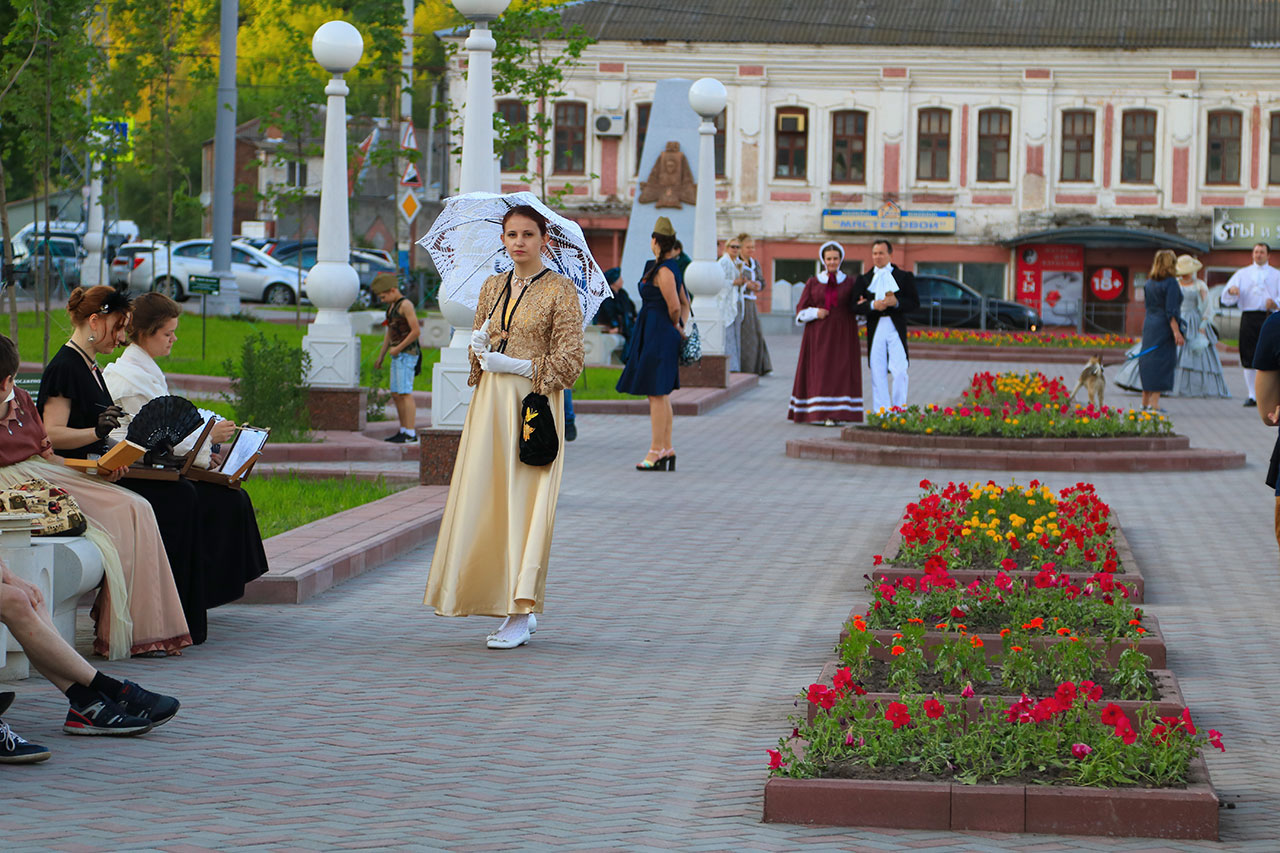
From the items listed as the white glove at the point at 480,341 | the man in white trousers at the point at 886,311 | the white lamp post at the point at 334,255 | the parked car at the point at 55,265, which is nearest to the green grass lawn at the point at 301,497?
the white glove at the point at 480,341

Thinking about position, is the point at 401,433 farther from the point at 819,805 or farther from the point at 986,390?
the point at 819,805

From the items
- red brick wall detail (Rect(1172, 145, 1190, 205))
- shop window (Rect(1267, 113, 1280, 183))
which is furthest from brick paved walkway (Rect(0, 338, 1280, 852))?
shop window (Rect(1267, 113, 1280, 183))

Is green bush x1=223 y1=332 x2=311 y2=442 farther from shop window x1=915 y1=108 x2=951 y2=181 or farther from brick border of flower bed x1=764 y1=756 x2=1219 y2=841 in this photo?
shop window x1=915 y1=108 x2=951 y2=181

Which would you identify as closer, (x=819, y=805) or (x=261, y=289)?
(x=819, y=805)

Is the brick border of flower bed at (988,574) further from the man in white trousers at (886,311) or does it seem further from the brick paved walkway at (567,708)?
the man in white trousers at (886,311)

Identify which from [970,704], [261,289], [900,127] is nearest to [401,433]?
[970,704]

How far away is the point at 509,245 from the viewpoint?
788 centimetres

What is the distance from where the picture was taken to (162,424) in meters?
7.62

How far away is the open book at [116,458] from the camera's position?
737 centimetres

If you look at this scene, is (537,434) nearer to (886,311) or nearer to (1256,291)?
(886,311)

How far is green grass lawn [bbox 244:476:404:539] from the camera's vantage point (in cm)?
1077

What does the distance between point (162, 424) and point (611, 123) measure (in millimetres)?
41844

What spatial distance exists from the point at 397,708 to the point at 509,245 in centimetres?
216

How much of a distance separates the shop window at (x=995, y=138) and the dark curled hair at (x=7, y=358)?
142ft
